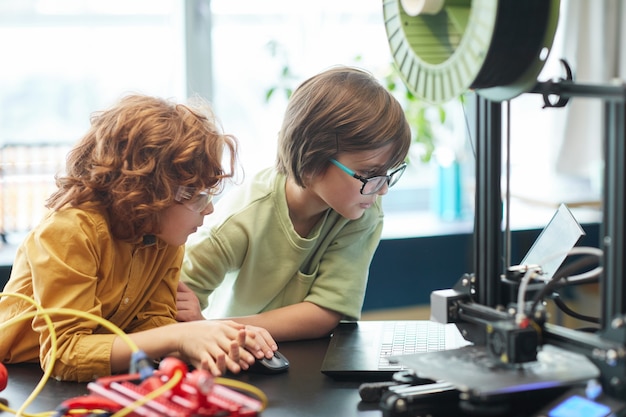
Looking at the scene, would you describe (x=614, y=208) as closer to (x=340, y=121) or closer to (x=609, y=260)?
(x=609, y=260)

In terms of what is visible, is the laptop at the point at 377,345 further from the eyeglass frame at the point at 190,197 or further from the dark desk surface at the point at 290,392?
the eyeglass frame at the point at 190,197

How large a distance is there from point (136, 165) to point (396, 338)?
55 centimetres

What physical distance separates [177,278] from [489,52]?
2.71 ft

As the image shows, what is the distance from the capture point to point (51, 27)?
9.95 feet

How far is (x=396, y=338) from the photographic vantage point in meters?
1.49

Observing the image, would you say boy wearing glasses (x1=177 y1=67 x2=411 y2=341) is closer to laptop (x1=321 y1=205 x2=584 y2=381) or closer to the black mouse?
laptop (x1=321 y1=205 x2=584 y2=381)

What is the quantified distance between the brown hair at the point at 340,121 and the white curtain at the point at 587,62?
6.19 feet

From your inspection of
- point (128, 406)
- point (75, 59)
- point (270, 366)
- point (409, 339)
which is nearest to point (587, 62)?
point (75, 59)

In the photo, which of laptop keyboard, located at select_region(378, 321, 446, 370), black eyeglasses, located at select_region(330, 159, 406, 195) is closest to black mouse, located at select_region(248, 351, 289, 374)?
laptop keyboard, located at select_region(378, 321, 446, 370)

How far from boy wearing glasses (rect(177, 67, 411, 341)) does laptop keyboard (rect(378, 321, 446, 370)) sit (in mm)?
138

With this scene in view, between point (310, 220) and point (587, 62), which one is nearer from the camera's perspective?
point (310, 220)

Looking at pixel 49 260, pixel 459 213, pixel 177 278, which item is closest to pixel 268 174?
pixel 177 278

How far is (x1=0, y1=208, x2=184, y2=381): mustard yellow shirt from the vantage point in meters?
1.29

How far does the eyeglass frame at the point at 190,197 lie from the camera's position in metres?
1.43
